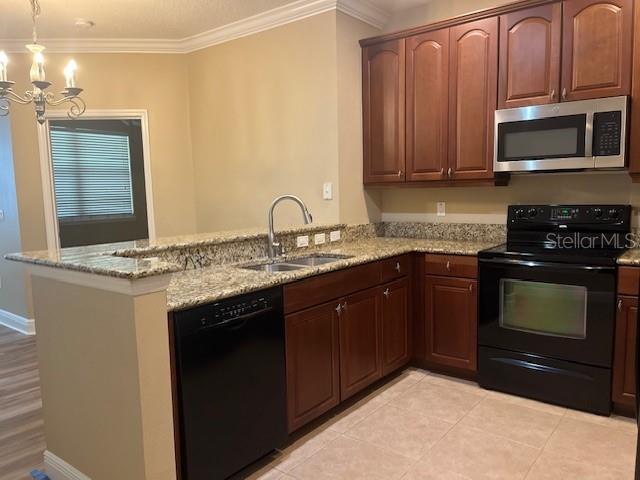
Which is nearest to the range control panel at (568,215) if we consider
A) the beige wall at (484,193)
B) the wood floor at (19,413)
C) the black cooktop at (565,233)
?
the black cooktop at (565,233)

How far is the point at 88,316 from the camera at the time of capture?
1.81 m

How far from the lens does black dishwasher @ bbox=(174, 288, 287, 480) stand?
1.83 metres

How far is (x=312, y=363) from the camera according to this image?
2473mm

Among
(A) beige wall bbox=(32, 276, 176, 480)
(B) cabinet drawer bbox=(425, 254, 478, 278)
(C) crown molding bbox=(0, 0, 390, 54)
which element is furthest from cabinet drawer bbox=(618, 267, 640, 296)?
(C) crown molding bbox=(0, 0, 390, 54)

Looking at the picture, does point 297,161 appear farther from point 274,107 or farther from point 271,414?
point 271,414

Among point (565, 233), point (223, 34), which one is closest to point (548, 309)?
point (565, 233)

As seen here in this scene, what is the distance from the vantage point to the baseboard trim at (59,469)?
206cm

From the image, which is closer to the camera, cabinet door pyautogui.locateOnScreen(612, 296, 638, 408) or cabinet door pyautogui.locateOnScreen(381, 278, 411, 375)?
cabinet door pyautogui.locateOnScreen(612, 296, 638, 408)

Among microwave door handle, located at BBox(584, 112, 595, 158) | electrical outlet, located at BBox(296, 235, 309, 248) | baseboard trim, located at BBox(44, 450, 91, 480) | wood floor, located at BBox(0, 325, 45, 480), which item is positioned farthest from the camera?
electrical outlet, located at BBox(296, 235, 309, 248)

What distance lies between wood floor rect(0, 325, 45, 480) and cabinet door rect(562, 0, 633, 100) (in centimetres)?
357

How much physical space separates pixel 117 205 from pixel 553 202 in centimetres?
513

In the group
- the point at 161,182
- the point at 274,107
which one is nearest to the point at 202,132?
the point at 161,182

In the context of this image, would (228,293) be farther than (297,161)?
No

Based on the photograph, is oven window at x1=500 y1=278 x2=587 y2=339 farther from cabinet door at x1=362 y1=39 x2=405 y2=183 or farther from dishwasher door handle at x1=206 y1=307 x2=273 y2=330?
dishwasher door handle at x1=206 y1=307 x2=273 y2=330
